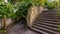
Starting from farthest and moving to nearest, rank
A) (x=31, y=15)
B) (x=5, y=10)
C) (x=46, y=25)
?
(x=5, y=10)
(x=31, y=15)
(x=46, y=25)

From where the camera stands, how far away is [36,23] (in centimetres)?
1192

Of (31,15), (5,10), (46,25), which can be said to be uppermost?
(5,10)

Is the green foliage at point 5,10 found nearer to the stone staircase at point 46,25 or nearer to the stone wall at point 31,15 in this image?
the stone wall at point 31,15

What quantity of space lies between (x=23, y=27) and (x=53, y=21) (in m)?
2.82

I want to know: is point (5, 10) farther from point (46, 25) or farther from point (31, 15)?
point (46, 25)

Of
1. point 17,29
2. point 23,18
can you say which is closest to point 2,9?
point 23,18

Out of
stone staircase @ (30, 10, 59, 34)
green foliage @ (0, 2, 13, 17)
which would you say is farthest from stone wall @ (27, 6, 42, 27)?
green foliage @ (0, 2, 13, 17)

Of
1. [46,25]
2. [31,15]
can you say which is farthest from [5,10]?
[46,25]

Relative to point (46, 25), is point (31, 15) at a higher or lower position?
higher

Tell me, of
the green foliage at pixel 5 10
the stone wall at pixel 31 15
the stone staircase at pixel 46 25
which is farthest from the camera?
the green foliage at pixel 5 10

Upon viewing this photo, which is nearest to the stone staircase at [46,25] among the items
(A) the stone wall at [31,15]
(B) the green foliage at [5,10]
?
(A) the stone wall at [31,15]

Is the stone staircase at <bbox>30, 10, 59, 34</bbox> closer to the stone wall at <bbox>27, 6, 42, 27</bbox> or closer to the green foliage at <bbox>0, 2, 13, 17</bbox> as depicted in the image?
the stone wall at <bbox>27, 6, 42, 27</bbox>

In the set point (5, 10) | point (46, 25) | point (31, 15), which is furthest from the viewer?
point (5, 10)

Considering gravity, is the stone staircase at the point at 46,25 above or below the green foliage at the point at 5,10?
below
